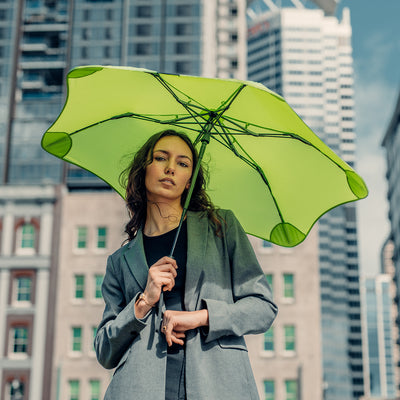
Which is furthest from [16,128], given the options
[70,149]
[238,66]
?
[70,149]

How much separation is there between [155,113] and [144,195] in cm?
42

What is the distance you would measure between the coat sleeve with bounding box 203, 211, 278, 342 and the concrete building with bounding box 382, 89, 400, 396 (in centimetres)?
9077

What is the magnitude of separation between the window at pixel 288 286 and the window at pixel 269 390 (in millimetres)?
5038

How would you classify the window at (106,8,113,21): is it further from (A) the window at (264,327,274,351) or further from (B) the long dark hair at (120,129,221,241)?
(B) the long dark hair at (120,129,221,241)

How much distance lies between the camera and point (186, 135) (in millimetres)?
3502

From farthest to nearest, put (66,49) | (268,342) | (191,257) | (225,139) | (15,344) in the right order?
(66,49), (15,344), (268,342), (225,139), (191,257)

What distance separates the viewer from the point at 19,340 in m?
40.3

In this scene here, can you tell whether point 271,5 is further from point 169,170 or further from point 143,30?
point 169,170

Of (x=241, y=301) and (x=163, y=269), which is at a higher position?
(x=163, y=269)

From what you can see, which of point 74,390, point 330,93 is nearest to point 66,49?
point 74,390

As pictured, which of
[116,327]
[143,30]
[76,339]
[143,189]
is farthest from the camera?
[143,30]

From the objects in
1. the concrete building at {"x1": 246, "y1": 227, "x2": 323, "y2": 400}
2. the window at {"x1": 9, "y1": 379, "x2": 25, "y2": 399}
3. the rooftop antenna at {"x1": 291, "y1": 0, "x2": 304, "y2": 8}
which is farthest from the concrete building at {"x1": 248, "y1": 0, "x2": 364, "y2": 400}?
the window at {"x1": 9, "y1": 379, "x2": 25, "y2": 399}

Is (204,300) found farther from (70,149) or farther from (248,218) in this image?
(70,149)

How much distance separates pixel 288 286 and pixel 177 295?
3830cm
